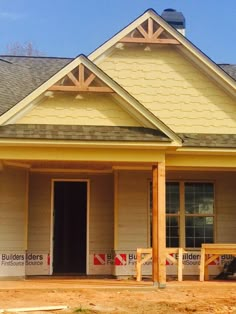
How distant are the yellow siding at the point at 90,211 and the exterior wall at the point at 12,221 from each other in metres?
0.47

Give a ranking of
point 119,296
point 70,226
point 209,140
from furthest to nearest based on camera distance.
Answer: point 70,226
point 209,140
point 119,296

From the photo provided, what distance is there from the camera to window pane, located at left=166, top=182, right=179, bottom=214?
15523mm

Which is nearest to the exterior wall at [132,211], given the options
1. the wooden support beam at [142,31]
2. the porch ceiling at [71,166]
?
the porch ceiling at [71,166]

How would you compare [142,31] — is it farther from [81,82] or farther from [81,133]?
[81,133]

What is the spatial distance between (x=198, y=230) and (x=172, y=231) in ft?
2.25

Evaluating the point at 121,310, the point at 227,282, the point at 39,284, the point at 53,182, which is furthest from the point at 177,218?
the point at 121,310

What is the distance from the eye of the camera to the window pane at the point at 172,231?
50.6 ft

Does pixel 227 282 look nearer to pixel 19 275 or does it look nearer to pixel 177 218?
pixel 177 218

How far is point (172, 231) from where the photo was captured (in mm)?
15492

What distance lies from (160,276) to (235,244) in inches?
116

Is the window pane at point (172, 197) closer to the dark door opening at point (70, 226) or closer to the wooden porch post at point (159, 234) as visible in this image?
the dark door opening at point (70, 226)

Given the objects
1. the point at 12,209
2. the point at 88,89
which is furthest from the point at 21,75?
the point at 88,89

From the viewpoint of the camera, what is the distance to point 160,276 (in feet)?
40.9

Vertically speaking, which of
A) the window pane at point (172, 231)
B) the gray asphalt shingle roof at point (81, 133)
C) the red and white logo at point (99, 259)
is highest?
the gray asphalt shingle roof at point (81, 133)
